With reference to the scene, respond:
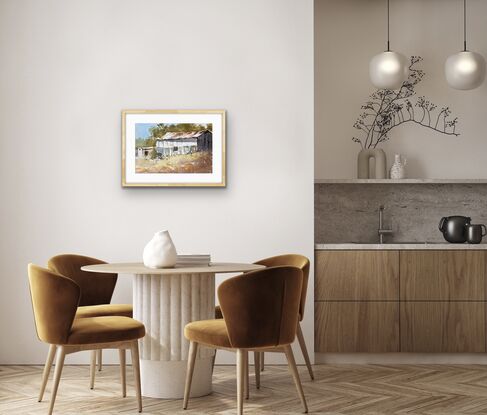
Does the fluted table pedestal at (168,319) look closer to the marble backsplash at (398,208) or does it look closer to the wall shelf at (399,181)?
the wall shelf at (399,181)

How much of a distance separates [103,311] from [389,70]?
271cm

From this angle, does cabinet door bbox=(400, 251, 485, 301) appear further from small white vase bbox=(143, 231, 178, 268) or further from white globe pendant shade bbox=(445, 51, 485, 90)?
small white vase bbox=(143, 231, 178, 268)

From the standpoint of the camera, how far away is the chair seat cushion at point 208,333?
3745mm

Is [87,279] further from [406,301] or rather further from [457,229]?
[457,229]

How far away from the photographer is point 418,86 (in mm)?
6012

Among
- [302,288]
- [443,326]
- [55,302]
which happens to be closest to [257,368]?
[302,288]

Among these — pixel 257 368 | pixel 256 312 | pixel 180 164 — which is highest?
pixel 180 164

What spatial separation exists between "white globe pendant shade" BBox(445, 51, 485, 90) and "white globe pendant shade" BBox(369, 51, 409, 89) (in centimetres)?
35

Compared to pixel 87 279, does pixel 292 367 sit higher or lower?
lower

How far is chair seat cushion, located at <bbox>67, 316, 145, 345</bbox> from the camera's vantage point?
3.82m

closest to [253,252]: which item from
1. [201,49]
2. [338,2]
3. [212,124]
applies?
[212,124]

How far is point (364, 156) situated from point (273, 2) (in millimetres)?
1400

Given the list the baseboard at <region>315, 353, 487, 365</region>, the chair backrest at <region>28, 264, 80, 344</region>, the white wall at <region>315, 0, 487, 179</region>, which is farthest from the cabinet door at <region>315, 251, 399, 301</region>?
the chair backrest at <region>28, 264, 80, 344</region>

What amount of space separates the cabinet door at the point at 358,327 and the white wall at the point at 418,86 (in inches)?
47.5
